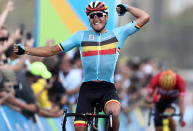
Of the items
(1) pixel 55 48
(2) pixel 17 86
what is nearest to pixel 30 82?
(2) pixel 17 86

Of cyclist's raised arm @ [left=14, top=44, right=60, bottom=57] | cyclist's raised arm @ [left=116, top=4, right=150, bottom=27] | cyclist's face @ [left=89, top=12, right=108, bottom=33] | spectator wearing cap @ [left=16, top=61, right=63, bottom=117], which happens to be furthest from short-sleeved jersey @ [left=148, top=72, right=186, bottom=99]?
cyclist's raised arm @ [left=14, top=44, right=60, bottom=57]

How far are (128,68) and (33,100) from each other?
746 centimetres

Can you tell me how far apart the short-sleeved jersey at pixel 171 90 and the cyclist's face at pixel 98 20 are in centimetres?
377

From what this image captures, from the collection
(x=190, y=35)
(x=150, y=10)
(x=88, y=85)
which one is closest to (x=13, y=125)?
(x=88, y=85)

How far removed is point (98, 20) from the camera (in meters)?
8.44

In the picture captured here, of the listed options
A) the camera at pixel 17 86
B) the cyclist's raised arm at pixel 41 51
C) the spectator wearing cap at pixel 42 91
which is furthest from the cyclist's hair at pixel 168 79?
the cyclist's raised arm at pixel 41 51

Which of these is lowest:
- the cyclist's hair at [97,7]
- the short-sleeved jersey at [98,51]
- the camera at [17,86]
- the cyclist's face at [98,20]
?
the camera at [17,86]

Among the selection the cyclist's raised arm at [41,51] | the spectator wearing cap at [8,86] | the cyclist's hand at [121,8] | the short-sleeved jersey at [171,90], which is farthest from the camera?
the short-sleeved jersey at [171,90]

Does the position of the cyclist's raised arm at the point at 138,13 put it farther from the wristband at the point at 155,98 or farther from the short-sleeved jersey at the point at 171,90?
the wristband at the point at 155,98

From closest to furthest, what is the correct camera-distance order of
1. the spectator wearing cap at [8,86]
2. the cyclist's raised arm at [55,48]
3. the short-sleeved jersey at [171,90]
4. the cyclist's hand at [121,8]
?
the cyclist's raised arm at [55,48]
the cyclist's hand at [121,8]
the spectator wearing cap at [8,86]
the short-sleeved jersey at [171,90]

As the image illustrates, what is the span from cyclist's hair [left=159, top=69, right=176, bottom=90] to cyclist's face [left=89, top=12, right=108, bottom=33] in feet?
12.0

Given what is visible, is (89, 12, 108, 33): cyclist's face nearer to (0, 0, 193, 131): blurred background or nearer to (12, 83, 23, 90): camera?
(0, 0, 193, 131): blurred background

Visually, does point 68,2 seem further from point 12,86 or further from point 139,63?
point 139,63

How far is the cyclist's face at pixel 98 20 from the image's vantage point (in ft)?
27.7
